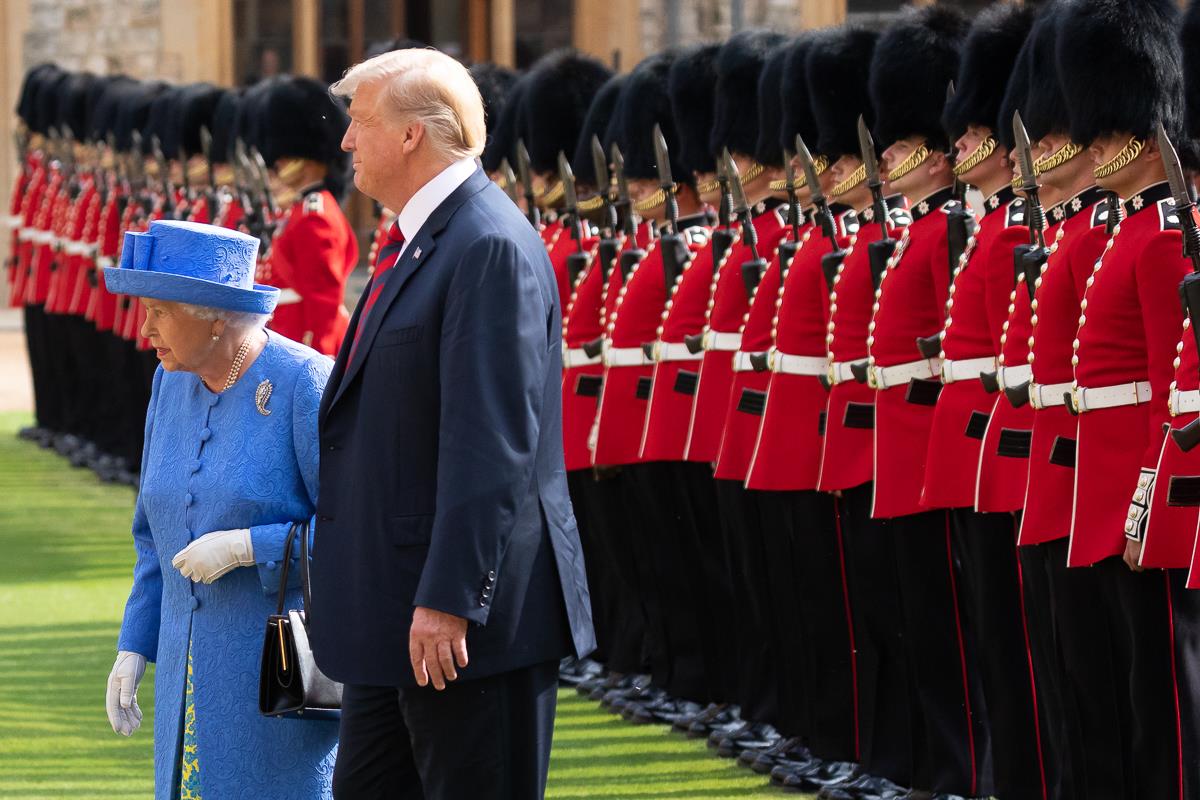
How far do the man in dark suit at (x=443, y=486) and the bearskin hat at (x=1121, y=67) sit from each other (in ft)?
5.20

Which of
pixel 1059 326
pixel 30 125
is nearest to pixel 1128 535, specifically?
pixel 1059 326

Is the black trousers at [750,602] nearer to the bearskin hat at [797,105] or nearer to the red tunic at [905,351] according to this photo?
the red tunic at [905,351]

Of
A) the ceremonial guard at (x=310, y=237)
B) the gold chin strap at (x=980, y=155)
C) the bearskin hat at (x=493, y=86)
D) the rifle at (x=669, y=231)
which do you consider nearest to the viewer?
the gold chin strap at (x=980, y=155)

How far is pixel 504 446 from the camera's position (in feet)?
10.8

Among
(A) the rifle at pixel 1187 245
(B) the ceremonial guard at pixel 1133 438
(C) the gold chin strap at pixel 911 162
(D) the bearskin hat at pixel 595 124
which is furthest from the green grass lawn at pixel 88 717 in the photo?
(A) the rifle at pixel 1187 245

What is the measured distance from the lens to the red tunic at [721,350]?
6184mm

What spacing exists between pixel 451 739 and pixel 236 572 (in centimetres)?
71

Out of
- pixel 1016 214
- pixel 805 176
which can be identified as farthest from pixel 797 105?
pixel 1016 214

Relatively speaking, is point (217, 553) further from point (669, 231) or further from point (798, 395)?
point (669, 231)

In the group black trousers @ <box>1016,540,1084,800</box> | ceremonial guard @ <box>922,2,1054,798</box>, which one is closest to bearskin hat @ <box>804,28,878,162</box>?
ceremonial guard @ <box>922,2,1054,798</box>

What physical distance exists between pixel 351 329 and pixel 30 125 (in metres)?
12.5

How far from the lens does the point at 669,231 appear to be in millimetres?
6781

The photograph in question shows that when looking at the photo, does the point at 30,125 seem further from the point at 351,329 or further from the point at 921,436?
the point at 351,329

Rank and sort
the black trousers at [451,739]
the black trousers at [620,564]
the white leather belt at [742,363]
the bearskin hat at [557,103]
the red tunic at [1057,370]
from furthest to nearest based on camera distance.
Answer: the bearskin hat at [557,103], the black trousers at [620,564], the white leather belt at [742,363], the red tunic at [1057,370], the black trousers at [451,739]
